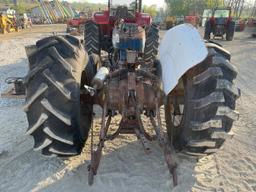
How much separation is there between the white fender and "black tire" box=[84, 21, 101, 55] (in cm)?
438

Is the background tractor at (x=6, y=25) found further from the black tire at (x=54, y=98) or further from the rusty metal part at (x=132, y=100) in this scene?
the rusty metal part at (x=132, y=100)

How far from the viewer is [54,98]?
9.86ft

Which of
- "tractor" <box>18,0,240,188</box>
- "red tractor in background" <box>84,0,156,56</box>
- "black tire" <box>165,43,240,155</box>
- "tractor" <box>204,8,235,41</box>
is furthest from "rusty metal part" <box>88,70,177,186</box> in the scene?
"tractor" <box>204,8,235,41</box>

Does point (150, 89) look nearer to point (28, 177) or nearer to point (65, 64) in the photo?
point (65, 64)

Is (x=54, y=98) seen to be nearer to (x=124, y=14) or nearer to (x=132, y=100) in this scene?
(x=132, y=100)

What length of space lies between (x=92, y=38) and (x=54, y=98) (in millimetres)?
4985

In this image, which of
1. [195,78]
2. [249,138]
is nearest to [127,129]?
[195,78]

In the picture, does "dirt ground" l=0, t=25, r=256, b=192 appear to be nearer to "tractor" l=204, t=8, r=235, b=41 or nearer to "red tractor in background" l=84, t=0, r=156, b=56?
"red tractor in background" l=84, t=0, r=156, b=56

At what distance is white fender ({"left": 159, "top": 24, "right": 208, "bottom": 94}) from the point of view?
108 inches

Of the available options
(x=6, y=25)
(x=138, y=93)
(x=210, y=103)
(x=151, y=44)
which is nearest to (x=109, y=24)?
(x=151, y=44)

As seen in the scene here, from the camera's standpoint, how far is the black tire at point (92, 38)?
7.69 metres

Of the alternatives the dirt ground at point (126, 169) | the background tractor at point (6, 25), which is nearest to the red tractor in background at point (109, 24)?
the dirt ground at point (126, 169)

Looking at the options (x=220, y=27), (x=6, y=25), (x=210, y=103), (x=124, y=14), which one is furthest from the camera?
(x=6, y=25)

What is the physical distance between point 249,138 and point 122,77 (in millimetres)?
2073
